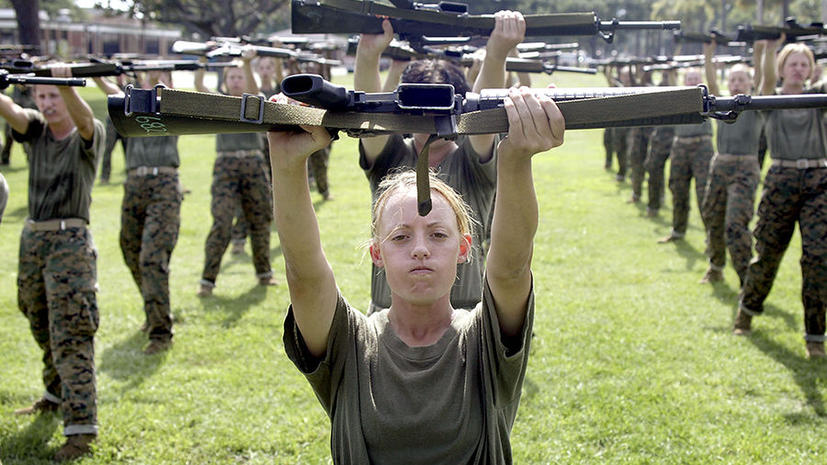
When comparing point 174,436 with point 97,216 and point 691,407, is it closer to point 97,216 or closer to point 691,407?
point 691,407

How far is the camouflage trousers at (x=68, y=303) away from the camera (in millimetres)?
5227

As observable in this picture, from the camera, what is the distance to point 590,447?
5.20m

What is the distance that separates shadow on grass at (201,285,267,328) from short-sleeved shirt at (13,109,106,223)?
2702mm

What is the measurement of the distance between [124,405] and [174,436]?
→ 71 centimetres

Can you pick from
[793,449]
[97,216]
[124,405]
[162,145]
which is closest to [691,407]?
[793,449]

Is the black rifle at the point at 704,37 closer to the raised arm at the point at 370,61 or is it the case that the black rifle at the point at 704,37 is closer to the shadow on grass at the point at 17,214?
the raised arm at the point at 370,61

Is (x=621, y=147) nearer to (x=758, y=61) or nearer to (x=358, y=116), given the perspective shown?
(x=758, y=61)

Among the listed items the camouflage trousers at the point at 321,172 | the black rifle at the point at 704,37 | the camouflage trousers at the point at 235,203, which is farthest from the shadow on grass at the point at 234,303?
the camouflage trousers at the point at 321,172

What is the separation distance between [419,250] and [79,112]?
3.79 metres

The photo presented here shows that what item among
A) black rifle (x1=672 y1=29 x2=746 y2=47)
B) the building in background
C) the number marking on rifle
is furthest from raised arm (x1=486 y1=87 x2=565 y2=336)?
the building in background

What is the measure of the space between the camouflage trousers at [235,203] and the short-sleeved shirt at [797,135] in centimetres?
529

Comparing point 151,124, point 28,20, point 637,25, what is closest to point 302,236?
point 151,124

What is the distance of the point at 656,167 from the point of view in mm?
12727

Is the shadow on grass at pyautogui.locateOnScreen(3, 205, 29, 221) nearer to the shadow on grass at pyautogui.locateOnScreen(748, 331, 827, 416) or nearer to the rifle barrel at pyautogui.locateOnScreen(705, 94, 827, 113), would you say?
the shadow on grass at pyautogui.locateOnScreen(748, 331, 827, 416)
